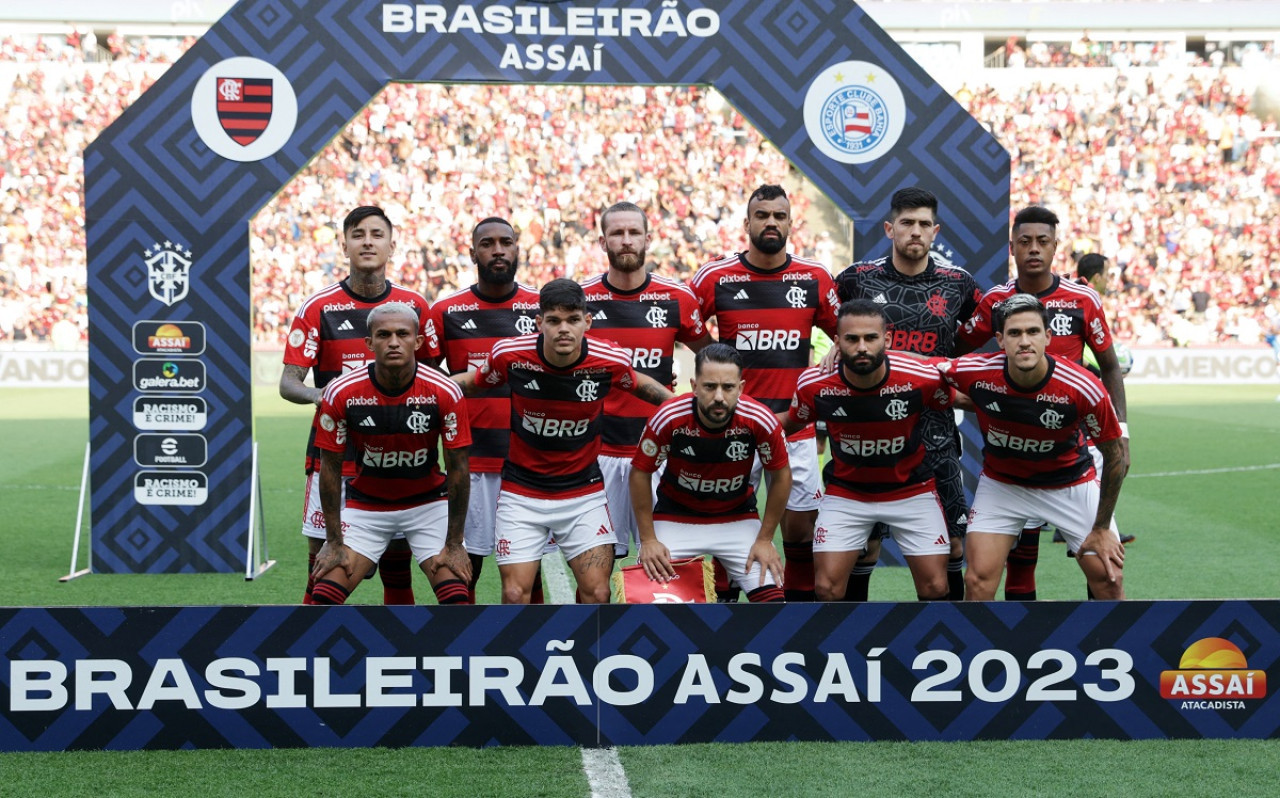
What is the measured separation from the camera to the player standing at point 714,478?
17.6 feet

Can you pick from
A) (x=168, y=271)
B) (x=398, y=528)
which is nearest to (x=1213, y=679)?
(x=398, y=528)

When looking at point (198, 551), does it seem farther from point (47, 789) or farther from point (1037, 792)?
point (1037, 792)

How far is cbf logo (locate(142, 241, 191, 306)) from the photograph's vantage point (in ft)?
26.3

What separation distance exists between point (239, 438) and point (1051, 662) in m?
5.22

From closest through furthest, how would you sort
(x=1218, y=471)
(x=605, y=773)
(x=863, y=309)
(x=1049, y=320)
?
(x=605, y=773) → (x=863, y=309) → (x=1049, y=320) → (x=1218, y=471)

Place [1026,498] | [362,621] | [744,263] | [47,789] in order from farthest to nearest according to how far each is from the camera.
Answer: [744,263] < [1026,498] < [362,621] < [47,789]

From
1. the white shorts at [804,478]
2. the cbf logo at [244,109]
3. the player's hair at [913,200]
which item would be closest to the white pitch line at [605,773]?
the white shorts at [804,478]

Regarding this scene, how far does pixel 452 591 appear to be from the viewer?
18.0ft

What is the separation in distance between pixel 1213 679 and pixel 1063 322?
6.51ft

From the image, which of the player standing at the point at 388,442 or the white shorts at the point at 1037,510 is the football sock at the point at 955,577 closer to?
the white shorts at the point at 1037,510

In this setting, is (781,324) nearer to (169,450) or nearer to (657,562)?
(657,562)

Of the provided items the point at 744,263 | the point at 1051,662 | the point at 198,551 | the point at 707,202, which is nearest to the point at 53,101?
the point at 707,202

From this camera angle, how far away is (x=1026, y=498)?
227 inches

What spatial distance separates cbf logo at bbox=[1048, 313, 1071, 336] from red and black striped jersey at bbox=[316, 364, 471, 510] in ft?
8.83
